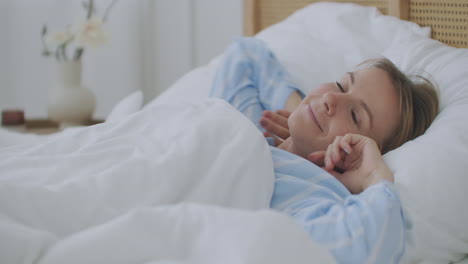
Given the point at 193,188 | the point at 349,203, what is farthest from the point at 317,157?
the point at 193,188

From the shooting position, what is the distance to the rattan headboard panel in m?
1.41

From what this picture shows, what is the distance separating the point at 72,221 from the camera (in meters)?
0.79

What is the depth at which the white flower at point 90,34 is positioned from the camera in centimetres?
236

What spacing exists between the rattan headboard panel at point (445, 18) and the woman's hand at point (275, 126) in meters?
0.49

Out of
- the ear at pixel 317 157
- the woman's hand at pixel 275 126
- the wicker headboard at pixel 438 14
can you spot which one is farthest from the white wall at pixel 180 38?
the ear at pixel 317 157

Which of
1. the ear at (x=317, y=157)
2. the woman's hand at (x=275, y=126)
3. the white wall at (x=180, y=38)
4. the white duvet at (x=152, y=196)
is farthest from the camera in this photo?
the white wall at (x=180, y=38)

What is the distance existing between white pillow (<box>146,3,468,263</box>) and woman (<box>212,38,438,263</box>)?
5cm

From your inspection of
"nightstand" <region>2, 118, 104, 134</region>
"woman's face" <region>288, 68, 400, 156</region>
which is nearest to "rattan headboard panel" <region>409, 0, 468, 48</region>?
"woman's face" <region>288, 68, 400, 156</region>

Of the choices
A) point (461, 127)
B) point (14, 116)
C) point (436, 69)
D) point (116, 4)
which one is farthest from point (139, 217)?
point (116, 4)

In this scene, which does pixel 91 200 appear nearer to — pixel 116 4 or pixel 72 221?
pixel 72 221

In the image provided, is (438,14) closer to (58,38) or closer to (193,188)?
(193,188)

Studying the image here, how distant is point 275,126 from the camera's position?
4.34 ft

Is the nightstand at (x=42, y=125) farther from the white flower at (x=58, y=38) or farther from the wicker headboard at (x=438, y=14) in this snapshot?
the wicker headboard at (x=438, y=14)

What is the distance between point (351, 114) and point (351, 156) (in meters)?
0.11
